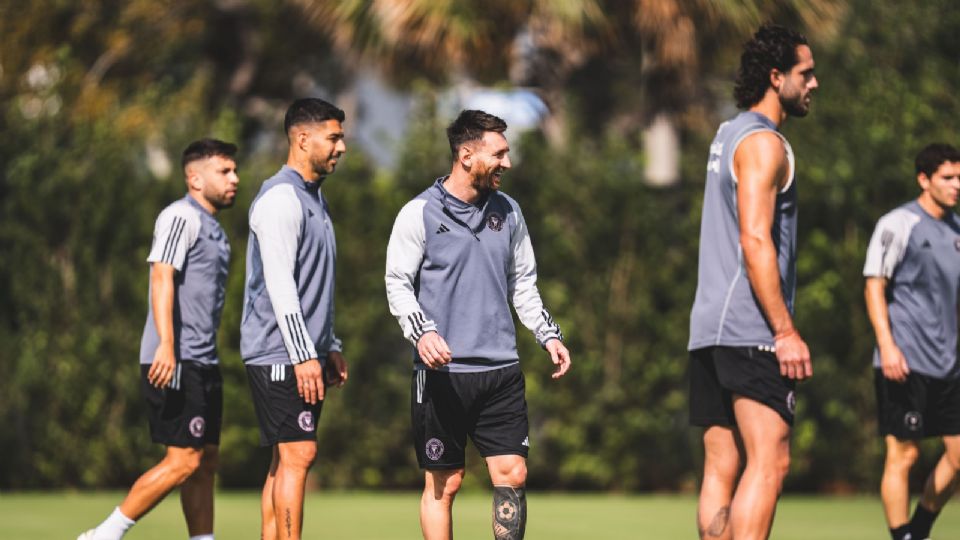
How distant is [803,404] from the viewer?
43.0ft

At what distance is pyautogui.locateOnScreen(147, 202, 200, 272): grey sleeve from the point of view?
7664 millimetres

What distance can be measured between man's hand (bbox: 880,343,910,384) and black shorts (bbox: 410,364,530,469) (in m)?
2.60

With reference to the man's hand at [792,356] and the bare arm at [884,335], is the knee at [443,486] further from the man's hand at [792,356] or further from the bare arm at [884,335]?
the bare arm at [884,335]

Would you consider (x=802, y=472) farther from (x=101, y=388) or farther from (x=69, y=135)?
(x=69, y=135)

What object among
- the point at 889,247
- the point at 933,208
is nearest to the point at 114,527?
the point at 889,247

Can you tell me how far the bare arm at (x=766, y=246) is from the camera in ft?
19.1

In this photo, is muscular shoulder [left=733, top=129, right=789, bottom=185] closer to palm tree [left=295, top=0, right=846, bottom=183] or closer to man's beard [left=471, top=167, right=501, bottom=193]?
man's beard [left=471, top=167, right=501, bottom=193]

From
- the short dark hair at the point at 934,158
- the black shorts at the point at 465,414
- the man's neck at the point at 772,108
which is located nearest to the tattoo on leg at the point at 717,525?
the black shorts at the point at 465,414

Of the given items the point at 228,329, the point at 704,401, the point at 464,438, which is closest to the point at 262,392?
the point at 464,438

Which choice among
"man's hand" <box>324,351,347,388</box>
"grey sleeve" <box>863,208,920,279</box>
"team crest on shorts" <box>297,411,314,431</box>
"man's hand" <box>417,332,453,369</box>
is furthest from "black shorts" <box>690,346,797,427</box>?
"grey sleeve" <box>863,208,920,279</box>

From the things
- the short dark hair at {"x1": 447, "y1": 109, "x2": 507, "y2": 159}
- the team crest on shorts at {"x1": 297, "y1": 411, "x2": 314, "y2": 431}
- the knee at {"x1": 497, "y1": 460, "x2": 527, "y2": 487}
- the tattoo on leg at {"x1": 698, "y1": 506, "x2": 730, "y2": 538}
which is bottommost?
the tattoo on leg at {"x1": 698, "y1": 506, "x2": 730, "y2": 538}

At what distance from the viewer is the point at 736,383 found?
5.97 m

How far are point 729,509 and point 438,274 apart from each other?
5.24ft

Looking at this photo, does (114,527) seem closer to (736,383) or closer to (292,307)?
(292,307)
